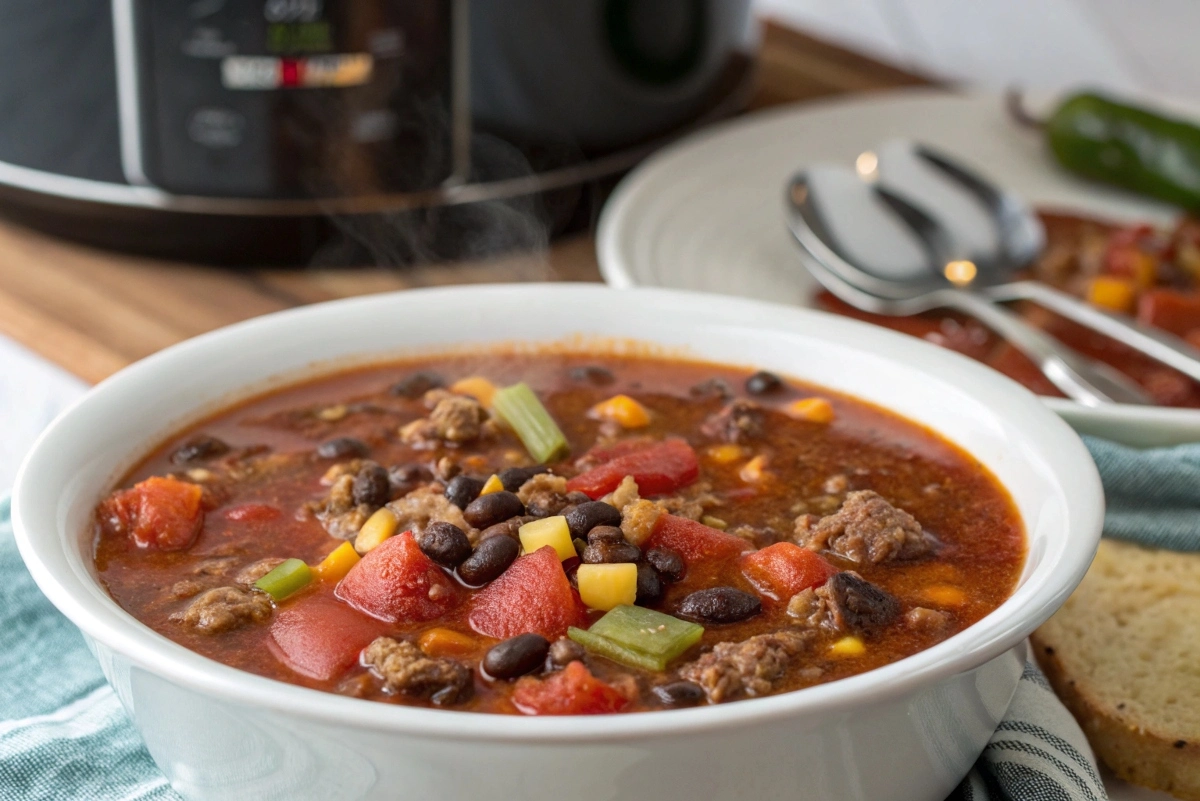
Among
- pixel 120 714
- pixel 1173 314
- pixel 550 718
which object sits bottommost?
pixel 120 714

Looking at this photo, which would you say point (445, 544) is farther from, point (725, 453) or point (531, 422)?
point (725, 453)

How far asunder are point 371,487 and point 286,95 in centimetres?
155

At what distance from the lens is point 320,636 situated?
86.2 inches

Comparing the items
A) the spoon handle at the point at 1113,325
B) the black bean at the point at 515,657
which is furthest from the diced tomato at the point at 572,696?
the spoon handle at the point at 1113,325

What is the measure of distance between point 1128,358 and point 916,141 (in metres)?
1.46

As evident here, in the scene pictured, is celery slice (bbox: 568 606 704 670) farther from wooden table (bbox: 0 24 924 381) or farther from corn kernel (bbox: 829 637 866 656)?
wooden table (bbox: 0 24 924 381)

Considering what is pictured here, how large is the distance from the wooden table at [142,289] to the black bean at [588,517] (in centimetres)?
180

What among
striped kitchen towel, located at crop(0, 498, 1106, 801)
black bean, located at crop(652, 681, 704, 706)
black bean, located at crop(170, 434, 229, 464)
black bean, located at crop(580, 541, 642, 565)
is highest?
black bean, located at crop(580, 541, 642, 565)

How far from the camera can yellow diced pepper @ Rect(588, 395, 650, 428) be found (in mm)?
2900

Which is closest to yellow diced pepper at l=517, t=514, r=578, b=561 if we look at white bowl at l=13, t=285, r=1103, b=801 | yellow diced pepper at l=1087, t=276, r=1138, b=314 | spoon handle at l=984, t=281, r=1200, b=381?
white bowl at l=13, t=285, r=1103, b=801

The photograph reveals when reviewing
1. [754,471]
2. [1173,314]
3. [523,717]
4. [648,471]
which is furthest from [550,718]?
[1173,314]

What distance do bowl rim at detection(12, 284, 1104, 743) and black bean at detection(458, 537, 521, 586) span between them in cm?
38

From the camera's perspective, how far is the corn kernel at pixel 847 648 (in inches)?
86.0

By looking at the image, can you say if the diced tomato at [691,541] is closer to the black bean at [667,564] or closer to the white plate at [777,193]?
the black bean at [667,564]
